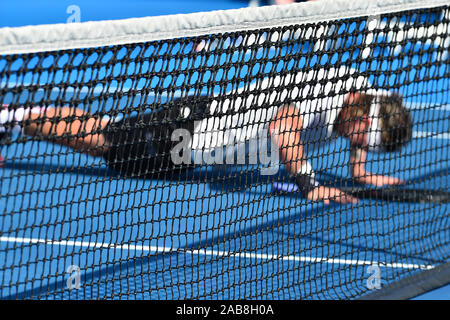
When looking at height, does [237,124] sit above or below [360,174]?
below

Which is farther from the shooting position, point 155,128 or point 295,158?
point 295,158

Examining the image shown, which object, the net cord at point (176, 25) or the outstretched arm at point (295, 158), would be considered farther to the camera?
the outstretched arm at point (295, 158)

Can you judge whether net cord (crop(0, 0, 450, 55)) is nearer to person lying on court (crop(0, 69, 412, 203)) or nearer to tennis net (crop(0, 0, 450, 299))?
tennis net (crop(0, 0, 450, 299))

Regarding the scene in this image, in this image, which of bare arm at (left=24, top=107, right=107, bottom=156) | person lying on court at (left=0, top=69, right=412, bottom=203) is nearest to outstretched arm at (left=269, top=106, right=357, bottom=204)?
person lying on court at (left=0, top=69, right=412, bottom=203)

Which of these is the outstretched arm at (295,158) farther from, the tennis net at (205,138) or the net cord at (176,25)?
the net cord at (176,25)

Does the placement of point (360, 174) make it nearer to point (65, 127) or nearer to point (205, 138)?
point (205, 138)

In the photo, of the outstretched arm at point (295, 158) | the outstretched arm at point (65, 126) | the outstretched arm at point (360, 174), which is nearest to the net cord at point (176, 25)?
the outstretched arm at point (65, 126)

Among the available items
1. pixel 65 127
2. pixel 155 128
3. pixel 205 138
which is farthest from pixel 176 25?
pixel 155 128

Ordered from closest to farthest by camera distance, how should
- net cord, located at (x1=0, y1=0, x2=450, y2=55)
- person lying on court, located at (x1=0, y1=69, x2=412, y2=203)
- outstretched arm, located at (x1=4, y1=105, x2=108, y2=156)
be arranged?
net cord, located at (x1=0, y1=0, x2=450, y2=55) → outstretched arm, located at (x1=4, y1=105, x2=108, y2=156) → person lying on court, located at (x1=0, y1=69, x2=412, y2=203)

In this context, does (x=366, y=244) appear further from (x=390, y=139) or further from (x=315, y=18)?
(x=315, y=18)

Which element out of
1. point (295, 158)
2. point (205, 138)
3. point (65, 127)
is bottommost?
point (65, 127)

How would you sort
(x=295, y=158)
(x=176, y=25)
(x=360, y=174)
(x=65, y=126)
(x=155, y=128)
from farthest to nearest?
1. (x=360, y=174)
2. (x=295, y=158)
3. (x=155, y=128)
4. (x=65, y=126)
5. (x=176, y=25)

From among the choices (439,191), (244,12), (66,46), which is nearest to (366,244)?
(439,191)
